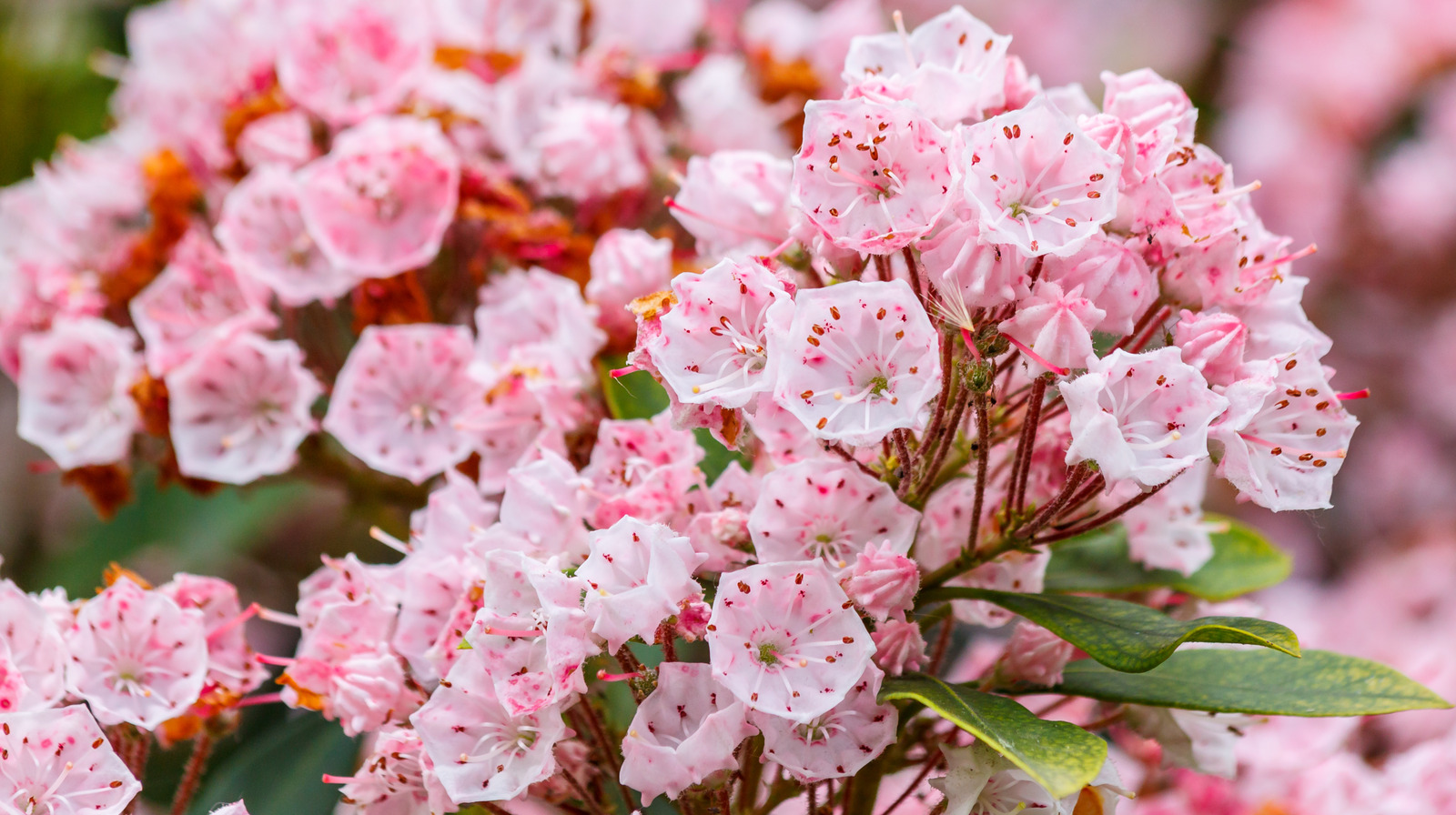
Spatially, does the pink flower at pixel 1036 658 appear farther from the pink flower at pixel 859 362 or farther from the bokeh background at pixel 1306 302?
the bokeh background at pixel 1306 302

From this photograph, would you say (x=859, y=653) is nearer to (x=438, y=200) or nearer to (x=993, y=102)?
(x=993, y=102)

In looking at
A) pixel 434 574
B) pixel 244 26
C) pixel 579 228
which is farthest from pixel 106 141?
pixel 434 574

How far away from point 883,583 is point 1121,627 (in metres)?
0.24

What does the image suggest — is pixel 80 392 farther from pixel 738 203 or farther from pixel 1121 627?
pixel 1121 627

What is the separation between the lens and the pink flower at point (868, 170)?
1014 mm

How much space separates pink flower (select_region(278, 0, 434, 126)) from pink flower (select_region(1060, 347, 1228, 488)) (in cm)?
115

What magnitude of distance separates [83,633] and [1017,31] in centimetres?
371

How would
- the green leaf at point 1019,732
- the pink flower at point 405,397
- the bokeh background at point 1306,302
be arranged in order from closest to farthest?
the green leaf at point 1019,732 → the pink flower at point 405,397 → the bokeh background at point 1306,302

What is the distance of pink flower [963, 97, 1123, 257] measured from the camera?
0.97 metres

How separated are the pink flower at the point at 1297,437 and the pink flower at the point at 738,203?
48cm

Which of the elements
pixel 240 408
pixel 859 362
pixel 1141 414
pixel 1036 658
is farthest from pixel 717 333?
pixel 240 408

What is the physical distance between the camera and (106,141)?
6.87ft

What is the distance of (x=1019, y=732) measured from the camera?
98cm

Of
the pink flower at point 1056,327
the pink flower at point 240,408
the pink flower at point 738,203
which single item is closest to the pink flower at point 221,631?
the pink flower at point 240,408
